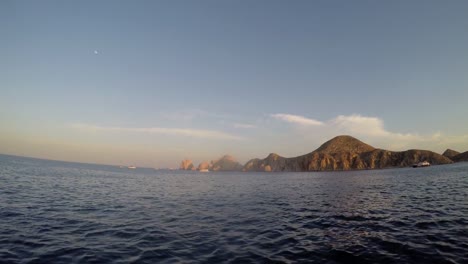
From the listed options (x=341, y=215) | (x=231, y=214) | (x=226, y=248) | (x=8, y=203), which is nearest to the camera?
(x=226, y=248)

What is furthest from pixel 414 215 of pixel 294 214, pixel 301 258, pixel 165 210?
pixel 165 210

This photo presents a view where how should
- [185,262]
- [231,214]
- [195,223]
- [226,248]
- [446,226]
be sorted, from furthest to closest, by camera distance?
1. [231,214]
2. [195,223]
3. [446,226]
4. [226,248]
5. [185,262]

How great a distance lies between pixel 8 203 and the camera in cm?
2992

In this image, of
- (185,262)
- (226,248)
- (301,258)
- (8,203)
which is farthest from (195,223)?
(8,203)

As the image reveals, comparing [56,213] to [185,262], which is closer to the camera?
[185,262]

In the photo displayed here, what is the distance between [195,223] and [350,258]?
13.8m

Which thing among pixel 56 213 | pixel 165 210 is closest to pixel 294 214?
pixel 165 210

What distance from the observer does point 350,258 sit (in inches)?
546

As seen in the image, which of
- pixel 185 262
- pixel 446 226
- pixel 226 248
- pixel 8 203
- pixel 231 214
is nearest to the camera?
pixel 185 262

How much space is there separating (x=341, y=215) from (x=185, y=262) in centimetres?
1821

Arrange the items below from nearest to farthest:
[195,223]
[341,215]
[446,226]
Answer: [446,226], [195,223], [341,215]

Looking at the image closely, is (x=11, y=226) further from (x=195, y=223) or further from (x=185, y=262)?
(x=185, y=262)

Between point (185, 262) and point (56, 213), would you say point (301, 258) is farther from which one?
point (56, 213)

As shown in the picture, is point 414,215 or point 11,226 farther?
point 414,215
